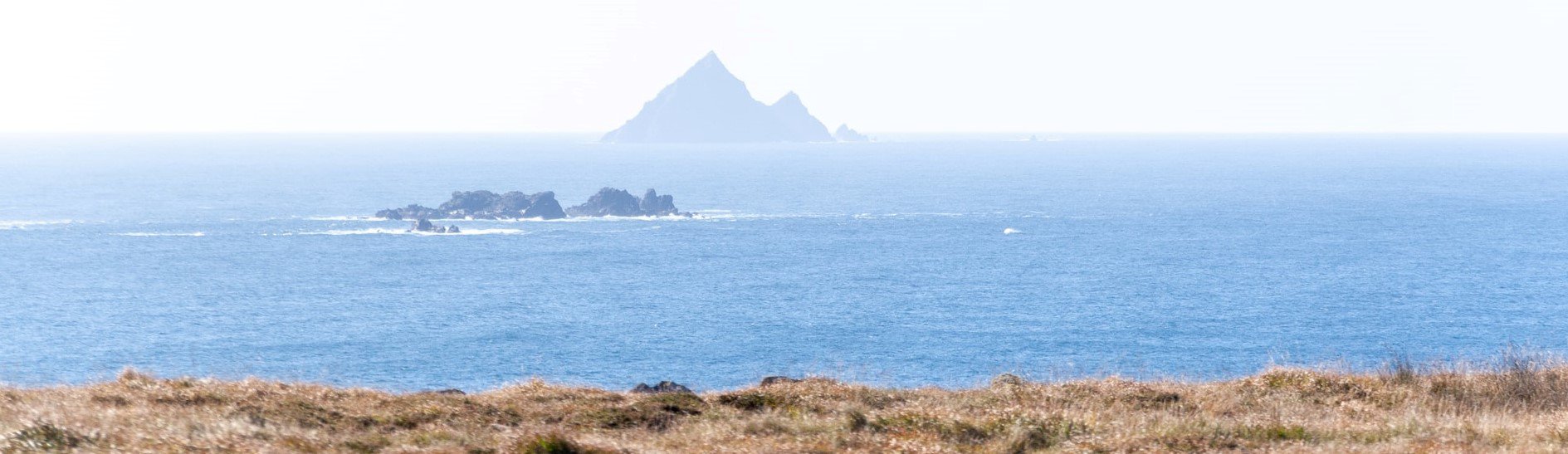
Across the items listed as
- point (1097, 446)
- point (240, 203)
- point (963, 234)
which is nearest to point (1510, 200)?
point (963, 234)

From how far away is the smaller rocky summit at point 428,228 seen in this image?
138m

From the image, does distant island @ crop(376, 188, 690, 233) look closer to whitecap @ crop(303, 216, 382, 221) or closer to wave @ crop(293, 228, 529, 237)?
whitecap @ crop(303, 216, 382, 221)

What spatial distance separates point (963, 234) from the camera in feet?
454

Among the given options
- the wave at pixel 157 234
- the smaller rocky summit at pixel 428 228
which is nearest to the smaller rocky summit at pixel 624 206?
the smaller rocky summit at pixel 428 228

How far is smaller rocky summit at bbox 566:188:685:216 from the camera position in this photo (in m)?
161

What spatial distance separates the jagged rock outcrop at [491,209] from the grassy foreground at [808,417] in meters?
141

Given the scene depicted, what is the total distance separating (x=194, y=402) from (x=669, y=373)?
52071 millimetres

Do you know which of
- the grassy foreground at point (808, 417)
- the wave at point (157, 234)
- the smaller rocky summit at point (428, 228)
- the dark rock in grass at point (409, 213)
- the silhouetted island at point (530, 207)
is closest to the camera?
the grassy foreground at point (808, 417)

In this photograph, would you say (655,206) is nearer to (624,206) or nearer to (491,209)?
(624,206)

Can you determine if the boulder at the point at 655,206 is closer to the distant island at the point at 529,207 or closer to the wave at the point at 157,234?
the distant island at the point at 529,207

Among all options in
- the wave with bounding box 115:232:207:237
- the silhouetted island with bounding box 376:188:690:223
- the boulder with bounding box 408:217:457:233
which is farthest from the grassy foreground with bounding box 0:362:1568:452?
the silhouetted island with bounding box 376:188:690:223

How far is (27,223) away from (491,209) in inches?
2141

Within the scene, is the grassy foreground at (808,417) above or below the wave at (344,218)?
above

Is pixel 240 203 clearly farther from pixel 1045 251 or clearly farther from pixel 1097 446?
pixel 1097 446
